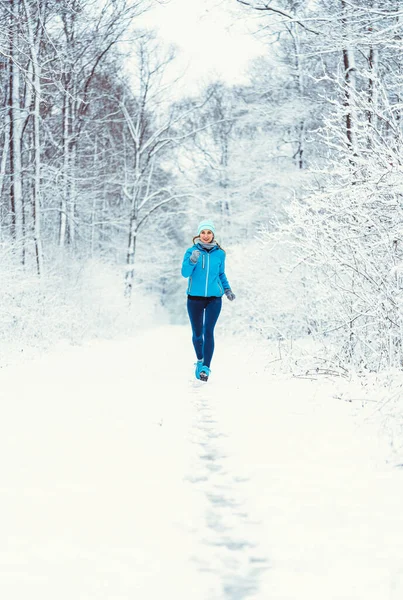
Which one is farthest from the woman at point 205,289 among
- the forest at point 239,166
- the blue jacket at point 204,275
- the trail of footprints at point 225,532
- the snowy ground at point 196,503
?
the trail of footprints at point 225,532

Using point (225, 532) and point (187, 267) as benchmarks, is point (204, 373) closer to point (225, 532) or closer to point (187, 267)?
point (187, 267)

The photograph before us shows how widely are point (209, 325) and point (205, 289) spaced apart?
0.48 metres

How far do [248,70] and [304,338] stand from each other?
36.0 feet

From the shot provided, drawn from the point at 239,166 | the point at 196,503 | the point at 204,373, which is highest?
the point at 239,166

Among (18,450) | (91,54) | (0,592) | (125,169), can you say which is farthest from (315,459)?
(125,169)

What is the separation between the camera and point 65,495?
271 cm

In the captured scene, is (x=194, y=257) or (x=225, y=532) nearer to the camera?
(x=225, y=532)

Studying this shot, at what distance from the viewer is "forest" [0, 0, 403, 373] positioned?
16.7ft

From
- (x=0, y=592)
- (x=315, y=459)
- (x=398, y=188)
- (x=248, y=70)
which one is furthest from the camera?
(x=248, y=70)

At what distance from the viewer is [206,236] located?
7.29m

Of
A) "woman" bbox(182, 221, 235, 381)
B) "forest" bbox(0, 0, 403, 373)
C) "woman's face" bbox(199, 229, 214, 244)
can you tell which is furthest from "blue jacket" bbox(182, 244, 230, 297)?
"forest" bbox(0, 0, 403, 373)

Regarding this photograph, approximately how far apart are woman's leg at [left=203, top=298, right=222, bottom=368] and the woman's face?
77 cm

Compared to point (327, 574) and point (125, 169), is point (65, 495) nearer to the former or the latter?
point (327, 574)

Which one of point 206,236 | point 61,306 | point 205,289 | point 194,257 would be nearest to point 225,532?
point 194,257
